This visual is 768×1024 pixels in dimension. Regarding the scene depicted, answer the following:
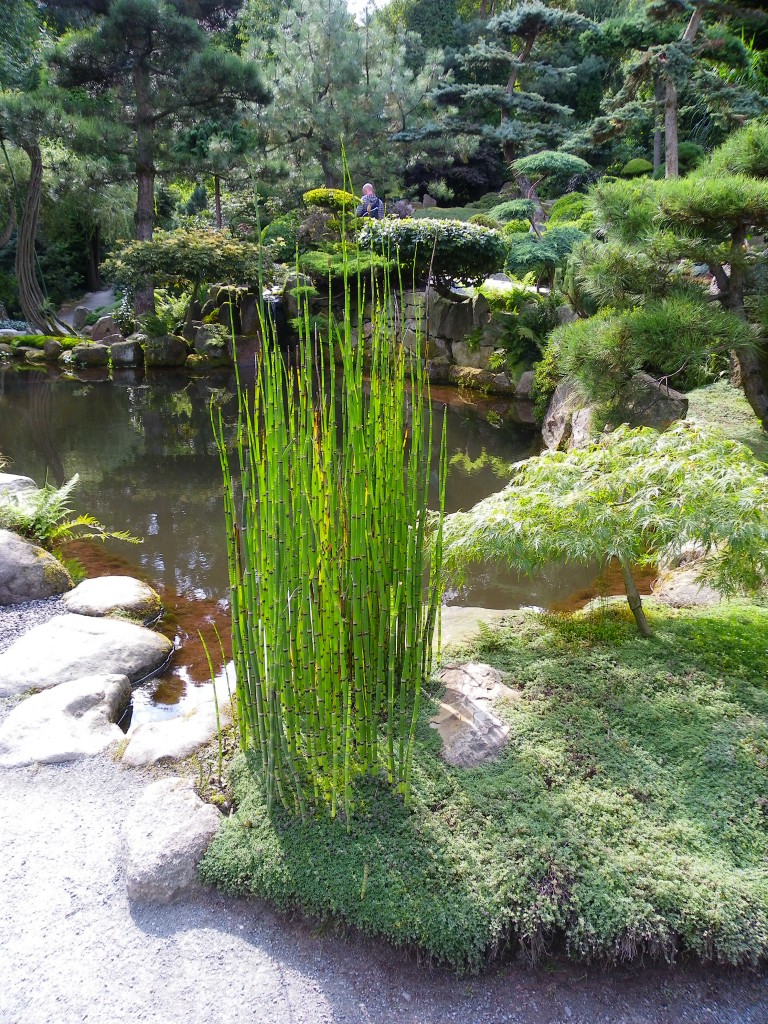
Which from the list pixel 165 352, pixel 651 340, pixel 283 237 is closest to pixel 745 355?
pixel 651 340

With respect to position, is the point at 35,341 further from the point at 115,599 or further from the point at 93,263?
the point at 115,599

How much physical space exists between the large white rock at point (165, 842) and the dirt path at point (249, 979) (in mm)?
37

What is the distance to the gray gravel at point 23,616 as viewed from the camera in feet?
8.34

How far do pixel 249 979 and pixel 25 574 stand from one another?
2.03 metres

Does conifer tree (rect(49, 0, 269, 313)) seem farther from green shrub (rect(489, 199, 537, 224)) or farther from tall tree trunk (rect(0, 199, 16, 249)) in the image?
green shrub (rect(489, 199, 537, 224))

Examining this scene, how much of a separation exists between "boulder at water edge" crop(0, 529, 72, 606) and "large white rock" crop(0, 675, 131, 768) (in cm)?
86

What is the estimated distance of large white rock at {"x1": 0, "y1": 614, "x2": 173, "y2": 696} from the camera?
2188mm

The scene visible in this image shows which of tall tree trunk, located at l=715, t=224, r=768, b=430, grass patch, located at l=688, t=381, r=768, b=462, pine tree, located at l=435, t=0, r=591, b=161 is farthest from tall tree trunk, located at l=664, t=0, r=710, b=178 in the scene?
tall tree trunk, located at l=715, t=224, r=768, b=430

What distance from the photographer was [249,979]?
1.25m

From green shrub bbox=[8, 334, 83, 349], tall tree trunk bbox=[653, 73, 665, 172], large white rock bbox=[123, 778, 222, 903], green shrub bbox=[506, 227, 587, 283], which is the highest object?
tall tree trunk bbox=[653, 73, 665, 172]

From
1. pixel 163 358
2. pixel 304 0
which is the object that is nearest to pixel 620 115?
pixel 163 358

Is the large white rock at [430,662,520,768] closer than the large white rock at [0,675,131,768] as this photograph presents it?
Yes

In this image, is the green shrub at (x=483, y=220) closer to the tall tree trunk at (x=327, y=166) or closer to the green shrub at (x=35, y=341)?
the tall tree trunk at (x=327, y=166)

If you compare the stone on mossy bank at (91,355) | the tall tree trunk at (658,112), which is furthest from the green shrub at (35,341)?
the tall tree trunk at (658,112)
